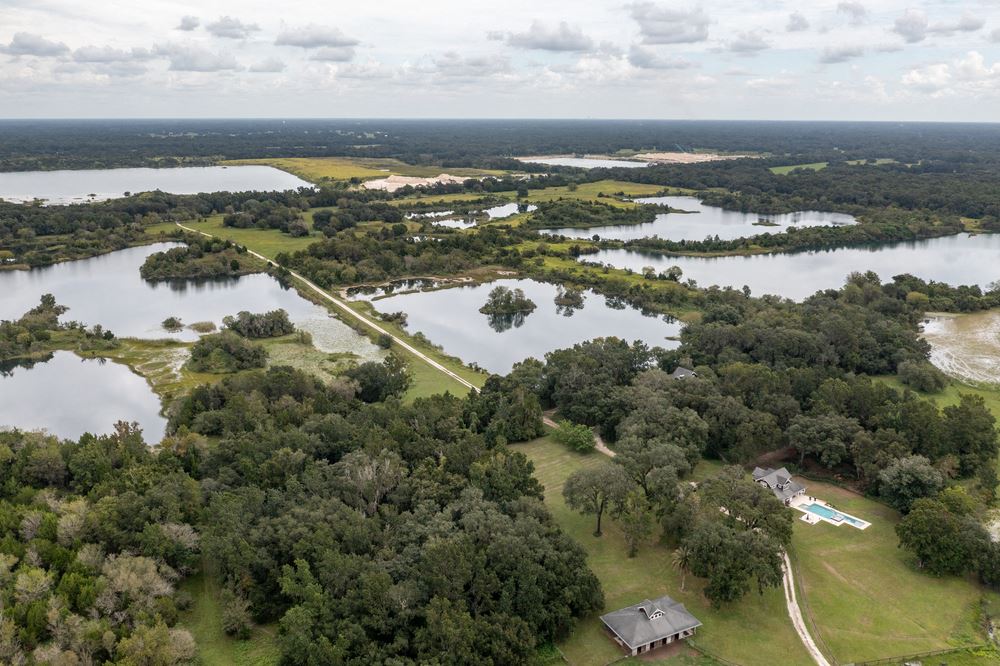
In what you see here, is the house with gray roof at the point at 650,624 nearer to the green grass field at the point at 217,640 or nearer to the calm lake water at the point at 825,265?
the green grass field at the point at 217,640

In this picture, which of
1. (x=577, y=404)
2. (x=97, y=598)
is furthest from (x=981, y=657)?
(x=97, y=598)

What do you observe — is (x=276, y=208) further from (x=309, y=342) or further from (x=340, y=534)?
(x=340, y=534)

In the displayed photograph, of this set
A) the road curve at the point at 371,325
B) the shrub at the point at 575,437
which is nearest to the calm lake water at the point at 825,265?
the road curve at the point at 371,325

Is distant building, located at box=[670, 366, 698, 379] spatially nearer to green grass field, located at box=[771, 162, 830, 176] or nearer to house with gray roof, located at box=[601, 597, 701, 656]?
house with gray roof, located at box=[601, 597, 701, 656]

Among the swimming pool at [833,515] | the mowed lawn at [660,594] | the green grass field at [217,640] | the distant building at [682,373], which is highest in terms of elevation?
the distant building at [682,373]

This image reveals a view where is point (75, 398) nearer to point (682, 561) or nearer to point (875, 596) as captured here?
point (682, 561)

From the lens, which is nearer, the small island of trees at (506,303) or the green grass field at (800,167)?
the small island of trees at (506,303)

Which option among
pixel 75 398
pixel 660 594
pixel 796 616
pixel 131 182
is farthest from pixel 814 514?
pixel 131 182
